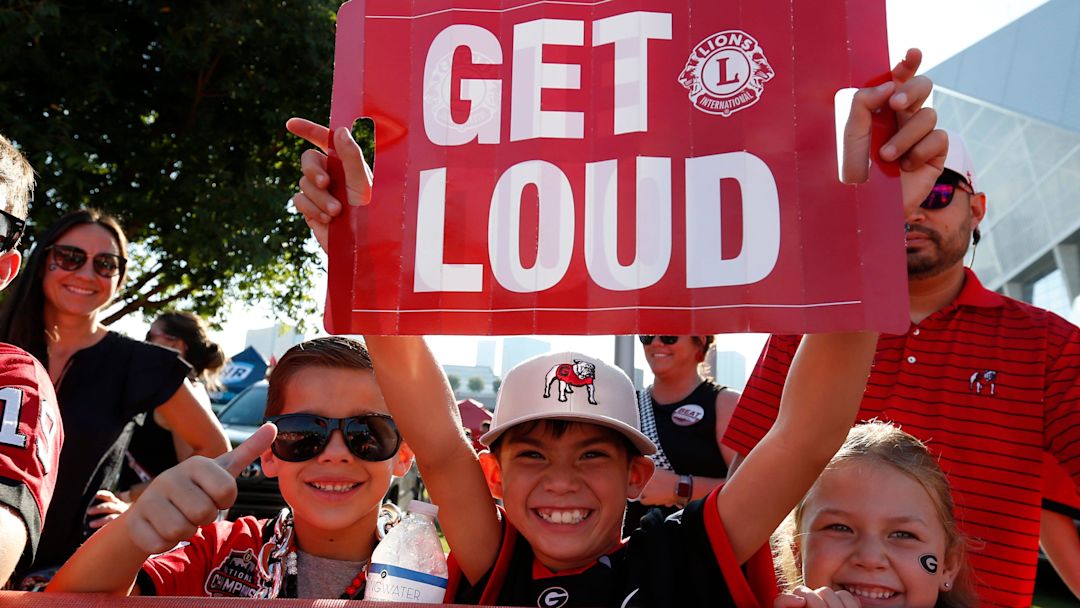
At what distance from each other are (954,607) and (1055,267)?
33.7 metres

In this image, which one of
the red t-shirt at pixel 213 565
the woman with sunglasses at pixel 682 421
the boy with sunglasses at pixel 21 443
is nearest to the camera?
the boy with sunglasses at pixel 21 443

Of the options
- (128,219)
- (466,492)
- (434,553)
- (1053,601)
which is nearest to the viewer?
(434,553)

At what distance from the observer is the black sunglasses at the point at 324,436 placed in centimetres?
224

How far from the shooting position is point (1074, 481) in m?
2.38

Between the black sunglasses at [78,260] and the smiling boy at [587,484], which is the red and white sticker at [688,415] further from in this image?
the black sunglasses at [78,260]

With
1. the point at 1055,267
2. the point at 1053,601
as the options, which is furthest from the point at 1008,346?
the point at 1055,267

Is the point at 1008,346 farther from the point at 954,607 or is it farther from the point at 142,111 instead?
the point at 142,111

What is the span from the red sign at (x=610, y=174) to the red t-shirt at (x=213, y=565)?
2.88 feet

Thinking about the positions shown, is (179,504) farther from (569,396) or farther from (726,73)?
(726,73)

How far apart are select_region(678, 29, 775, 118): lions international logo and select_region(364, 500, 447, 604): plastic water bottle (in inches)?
41.6

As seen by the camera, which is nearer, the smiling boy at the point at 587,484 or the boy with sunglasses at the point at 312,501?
the smiling boy at the point at 587,484

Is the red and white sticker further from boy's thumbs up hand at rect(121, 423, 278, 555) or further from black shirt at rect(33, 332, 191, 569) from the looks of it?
boy's thumbs up hand at rect(121, 423, 278, 555)

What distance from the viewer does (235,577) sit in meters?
2.21

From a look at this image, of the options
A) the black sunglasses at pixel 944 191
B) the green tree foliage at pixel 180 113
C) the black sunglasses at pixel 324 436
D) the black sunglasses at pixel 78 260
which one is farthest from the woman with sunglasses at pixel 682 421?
the green tree foliage at pixel 180 113
